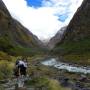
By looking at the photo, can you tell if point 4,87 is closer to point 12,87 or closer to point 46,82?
point 12,87

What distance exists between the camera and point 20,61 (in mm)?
40438

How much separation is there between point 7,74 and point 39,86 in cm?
1559

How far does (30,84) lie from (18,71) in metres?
5.51

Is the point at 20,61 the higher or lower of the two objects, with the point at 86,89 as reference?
higher

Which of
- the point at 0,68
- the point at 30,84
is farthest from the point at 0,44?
the point at 30,84

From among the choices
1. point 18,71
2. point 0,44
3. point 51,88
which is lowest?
point 51,88

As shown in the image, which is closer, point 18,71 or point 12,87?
point 12,87

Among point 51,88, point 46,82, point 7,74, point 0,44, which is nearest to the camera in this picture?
point 51,88

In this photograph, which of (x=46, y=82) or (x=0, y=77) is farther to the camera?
(x=0, y=77)

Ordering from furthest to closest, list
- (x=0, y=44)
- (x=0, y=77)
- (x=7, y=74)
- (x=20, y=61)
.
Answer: (x=0, y=44) < (x=7, y=74) < (x=0, y=77) < (x=20, y=61)

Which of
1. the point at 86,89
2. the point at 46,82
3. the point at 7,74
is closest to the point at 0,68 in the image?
the point at 7,74

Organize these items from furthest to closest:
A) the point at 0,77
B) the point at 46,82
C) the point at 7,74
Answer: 1. the point at 7,74
2. the point at 0,77
3. the point at 46,82

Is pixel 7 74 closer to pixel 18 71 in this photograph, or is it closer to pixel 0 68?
pixel 0 68

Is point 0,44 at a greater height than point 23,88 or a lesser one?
greater
